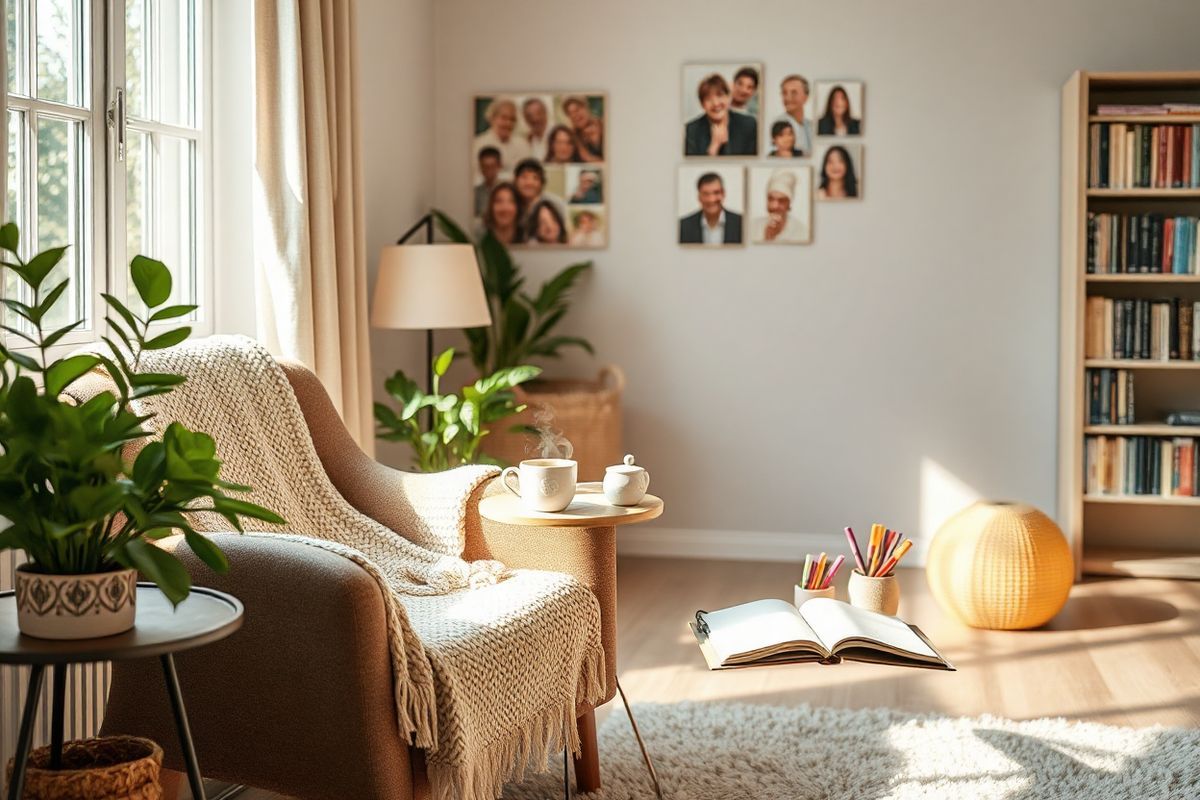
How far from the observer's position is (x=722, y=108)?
15.4ft

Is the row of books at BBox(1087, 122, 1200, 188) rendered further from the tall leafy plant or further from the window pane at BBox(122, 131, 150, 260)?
the window pane at BBox(122, 131, 150, 260)

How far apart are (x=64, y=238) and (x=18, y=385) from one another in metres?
1.24

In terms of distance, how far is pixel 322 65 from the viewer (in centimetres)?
330

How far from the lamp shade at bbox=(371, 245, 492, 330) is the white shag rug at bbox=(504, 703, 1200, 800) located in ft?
4.27

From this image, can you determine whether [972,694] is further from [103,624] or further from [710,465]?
[103,624]

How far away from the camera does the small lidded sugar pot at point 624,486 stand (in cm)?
246

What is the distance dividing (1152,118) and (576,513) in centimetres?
287

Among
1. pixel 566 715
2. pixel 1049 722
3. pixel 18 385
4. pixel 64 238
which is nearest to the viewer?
pixel 18 385

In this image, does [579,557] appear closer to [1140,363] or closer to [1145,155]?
[1140,363]

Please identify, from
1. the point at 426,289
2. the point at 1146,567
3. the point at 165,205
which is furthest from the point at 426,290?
the point at 1146,567

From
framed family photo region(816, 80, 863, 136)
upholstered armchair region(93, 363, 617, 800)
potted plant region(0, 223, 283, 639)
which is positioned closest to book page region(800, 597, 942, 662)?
upholstered armchair region(93, 363, 617, 800)

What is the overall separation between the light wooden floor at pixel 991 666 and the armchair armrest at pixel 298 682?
0.75m

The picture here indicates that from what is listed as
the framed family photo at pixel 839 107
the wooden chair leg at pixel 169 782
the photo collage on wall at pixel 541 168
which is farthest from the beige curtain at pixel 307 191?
the framed family photo at pixel 839 107

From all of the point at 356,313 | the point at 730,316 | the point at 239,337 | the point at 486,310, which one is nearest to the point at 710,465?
the point at 730,316
